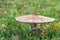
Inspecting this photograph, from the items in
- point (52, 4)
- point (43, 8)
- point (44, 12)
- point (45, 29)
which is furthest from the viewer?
point (52, 4)

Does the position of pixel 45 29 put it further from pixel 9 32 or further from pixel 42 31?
pixel 9 32

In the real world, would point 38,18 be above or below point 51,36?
above

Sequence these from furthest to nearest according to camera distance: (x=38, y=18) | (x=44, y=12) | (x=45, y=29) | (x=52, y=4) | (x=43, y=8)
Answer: (x=52, y=4), (x=43, y=8), (x=44, y=12), (x=45, y=29), (x=38, y=18)

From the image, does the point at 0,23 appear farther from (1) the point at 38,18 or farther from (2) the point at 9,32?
(1) the point at 38,18

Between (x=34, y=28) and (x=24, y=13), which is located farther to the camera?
(x=24, y=13)

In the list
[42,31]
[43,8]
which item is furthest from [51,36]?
[43,8]

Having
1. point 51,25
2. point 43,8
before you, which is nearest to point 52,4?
point 43,8

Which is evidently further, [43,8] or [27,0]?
[27,0]
